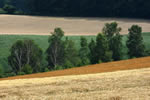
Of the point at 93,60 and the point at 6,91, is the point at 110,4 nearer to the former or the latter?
the point at 93,60

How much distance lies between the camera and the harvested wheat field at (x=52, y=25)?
6512 centimetres

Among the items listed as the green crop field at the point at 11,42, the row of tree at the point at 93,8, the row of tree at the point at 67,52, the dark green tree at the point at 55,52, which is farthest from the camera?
the row of tree at the point at 93,8

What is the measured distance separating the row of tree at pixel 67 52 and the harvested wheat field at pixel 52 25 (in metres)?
19.1

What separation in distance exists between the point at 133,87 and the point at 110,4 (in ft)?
255

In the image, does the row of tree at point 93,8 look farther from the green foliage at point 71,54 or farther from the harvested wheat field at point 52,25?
the green foliage at point 71,54

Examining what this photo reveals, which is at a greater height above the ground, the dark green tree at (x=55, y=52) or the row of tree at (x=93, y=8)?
the row of tree at (x=93, y=8)

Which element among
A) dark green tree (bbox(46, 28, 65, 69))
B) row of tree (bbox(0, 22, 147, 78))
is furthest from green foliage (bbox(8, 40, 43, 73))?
dark green tree (bbox(46, 28, 65, 69))

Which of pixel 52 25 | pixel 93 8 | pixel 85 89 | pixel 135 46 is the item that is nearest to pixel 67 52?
pixel 135 46

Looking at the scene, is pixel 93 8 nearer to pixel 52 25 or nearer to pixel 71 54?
pixel 52 25

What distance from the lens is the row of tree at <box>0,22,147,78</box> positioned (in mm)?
37228

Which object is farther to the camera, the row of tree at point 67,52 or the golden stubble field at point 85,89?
the row of tree at point 67,52

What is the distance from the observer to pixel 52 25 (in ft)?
237

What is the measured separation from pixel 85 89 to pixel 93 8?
77.2 metres

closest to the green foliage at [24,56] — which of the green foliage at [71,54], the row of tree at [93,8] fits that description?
the green foliage at [71,54]
